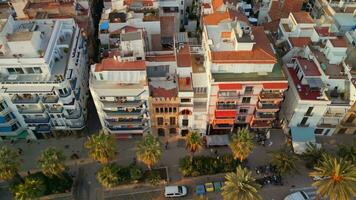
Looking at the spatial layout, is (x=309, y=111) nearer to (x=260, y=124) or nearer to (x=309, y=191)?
(x=260, y=124)

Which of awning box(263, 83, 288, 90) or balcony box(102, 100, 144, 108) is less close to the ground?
awning box(263, 83, 288, 90)

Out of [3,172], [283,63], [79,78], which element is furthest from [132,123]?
[283,63]

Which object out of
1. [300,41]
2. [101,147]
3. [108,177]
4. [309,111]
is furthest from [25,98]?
[300,41]

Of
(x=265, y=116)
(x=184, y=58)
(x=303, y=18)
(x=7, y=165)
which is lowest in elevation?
(x=7, y=165)

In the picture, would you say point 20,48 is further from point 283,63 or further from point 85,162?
point 283,63

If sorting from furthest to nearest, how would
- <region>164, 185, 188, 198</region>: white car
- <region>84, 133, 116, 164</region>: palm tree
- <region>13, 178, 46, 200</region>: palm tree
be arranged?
<region>164, 185, 188, 198</region>: white car → <region>84, 133, 116, 164</region>: palm tree → <region>13, 178, 46, 200</region>: palm tree

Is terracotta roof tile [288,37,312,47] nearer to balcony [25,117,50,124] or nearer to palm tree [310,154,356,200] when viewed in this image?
palm tree [310,154,356,200]

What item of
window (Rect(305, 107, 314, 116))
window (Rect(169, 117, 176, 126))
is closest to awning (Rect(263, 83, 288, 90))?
window (Rect(305, 107, 314, 116))
